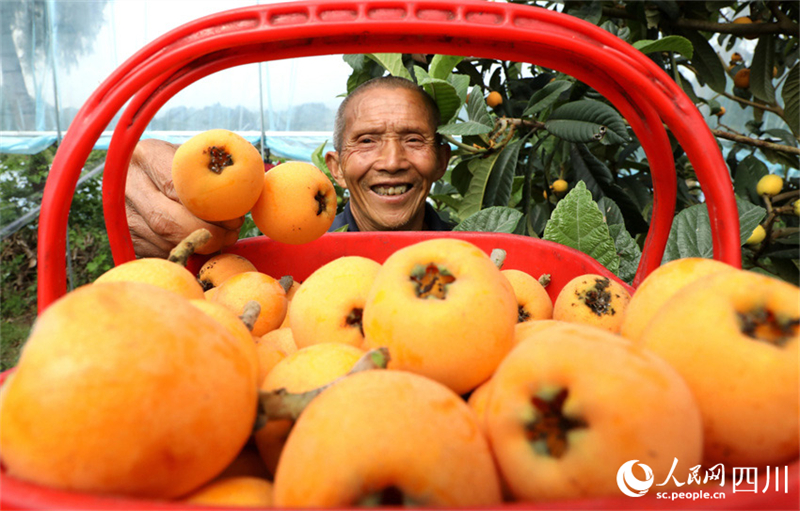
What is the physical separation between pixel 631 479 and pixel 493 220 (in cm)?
138

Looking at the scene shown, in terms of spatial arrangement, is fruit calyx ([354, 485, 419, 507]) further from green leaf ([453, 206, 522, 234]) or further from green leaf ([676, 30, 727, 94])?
green leaf ([676, 30, 727, 94])

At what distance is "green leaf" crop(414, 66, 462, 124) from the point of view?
2092 millimetres

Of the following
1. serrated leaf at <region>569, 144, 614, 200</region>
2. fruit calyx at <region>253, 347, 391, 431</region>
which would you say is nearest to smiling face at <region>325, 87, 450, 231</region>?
serrated leaf at <region>569, 144, 614, 200</region>

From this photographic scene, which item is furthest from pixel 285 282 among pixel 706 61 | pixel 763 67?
pixel 763 67

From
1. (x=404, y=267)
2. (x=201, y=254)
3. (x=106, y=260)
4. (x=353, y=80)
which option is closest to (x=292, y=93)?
(x=106, y=260)

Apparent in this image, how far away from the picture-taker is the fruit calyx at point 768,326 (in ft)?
1.59

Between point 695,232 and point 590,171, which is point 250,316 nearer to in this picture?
point 695,232

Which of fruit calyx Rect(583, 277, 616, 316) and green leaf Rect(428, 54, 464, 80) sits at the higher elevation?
green leaf Rect(428, 54, 464, 80)

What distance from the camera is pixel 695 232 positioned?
1.40 meters

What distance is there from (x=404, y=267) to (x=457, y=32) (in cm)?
40

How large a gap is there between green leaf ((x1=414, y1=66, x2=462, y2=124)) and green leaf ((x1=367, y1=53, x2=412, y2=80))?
0.49 ft

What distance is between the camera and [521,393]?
46 centimetres

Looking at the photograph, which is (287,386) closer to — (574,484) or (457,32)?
(574,484)

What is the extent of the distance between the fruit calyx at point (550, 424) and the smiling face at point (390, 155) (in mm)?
1778
